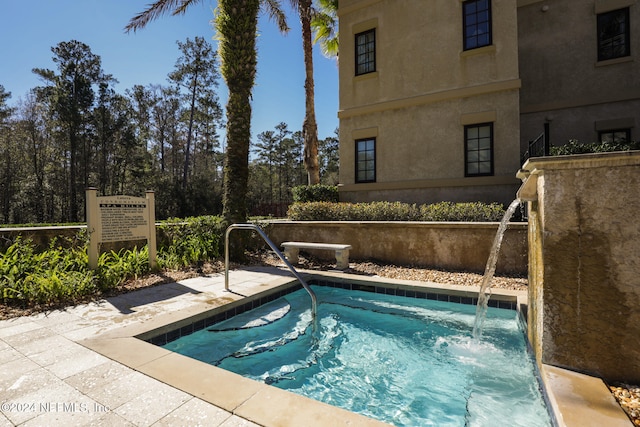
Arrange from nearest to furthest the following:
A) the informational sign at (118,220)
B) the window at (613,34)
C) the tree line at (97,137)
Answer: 1. the informational sign at (118,220)
2. the window at (613,34)
3. the tree line at (97,137)

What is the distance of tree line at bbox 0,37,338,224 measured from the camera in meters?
27.0

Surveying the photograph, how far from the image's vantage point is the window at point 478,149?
940cm

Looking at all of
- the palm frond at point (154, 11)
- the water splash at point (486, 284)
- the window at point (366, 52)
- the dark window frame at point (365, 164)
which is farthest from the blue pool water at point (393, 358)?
the palm frond at point (154, 11)

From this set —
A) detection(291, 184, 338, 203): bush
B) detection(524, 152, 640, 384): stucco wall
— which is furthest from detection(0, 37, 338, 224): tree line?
detection(524, 152, 640, 384): stucco wall

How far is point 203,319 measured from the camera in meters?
4.18

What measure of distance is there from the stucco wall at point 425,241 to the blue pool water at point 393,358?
1800 millimetres

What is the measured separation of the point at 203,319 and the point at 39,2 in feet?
50.4

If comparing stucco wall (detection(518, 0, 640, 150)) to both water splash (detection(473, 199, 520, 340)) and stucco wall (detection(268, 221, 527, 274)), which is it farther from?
water splash (detection(473, 199, 520, 340))

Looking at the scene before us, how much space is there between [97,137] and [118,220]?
98.9 ft

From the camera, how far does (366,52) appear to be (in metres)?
11.5

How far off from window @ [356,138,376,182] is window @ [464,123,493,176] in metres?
3.07

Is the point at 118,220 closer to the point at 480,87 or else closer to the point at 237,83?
the point at 237,83

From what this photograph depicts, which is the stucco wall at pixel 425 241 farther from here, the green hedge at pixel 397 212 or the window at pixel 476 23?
the window at pixel 476 23

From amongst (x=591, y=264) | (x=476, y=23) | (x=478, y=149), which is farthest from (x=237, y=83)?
(x=591, y=264)
